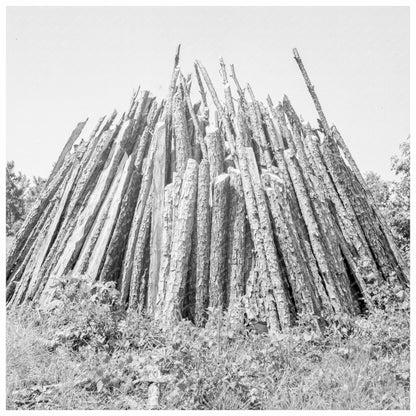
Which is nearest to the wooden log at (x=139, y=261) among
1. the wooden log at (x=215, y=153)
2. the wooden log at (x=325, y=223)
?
the wooden log at (x=215, y=153)

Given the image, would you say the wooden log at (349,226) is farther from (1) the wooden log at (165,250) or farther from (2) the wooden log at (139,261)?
(2) the wooden log at (139,261)

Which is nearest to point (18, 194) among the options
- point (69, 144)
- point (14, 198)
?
point (14, 198)

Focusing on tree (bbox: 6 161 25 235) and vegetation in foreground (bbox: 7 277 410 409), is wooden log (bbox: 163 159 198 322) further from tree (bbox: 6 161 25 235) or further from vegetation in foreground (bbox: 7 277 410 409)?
tree (bbox: 6 161 25 235)

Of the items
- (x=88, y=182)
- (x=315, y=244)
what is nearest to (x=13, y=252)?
(x=88, y=182)

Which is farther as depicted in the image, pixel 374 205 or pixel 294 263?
pixel 374 205


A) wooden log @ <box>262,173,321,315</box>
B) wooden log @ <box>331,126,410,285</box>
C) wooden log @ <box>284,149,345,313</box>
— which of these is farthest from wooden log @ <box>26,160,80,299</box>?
wooden log @ <box>331,126,410,285</box>

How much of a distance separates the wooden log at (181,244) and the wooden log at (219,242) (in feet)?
1.08

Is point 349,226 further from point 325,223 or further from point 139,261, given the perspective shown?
point 139,261

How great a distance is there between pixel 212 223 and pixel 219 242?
313mm

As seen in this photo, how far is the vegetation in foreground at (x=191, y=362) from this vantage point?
3182mm

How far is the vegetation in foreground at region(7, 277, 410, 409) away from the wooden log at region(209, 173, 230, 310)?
477 millimetres

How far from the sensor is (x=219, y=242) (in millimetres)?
5137

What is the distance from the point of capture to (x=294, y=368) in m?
3.70
